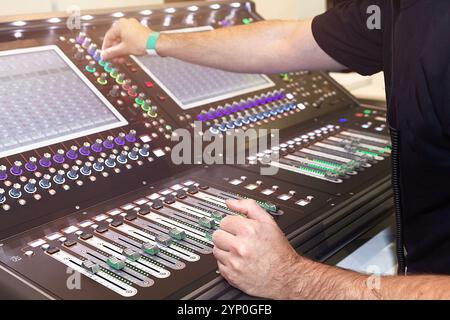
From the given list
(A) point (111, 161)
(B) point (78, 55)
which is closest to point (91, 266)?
(A) point (111, 161)

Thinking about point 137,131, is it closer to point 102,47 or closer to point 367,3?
point 102,47

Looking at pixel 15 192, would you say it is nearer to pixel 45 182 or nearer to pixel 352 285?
pixel 45 182

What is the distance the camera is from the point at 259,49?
72.4 inches

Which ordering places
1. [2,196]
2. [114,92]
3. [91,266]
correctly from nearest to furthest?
[91,266] < [2,196] < [114,92]

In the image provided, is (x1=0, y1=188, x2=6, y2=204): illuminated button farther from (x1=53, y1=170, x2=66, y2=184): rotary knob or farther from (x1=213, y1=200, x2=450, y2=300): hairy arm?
(x1=213, y1=200, x2=450, y2=300): hairy arm

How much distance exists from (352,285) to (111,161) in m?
0.70

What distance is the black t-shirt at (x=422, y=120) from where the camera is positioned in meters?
1.26

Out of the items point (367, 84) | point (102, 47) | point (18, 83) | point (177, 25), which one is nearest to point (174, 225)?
point (18, 83)

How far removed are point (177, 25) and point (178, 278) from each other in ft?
3.83

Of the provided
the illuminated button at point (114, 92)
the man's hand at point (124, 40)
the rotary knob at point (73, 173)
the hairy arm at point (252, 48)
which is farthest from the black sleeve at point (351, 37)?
the rotary knob at point (73, 173)

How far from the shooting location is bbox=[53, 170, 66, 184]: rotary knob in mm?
1339

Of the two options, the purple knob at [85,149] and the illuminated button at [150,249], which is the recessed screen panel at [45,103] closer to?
the purple knob at [85,149]

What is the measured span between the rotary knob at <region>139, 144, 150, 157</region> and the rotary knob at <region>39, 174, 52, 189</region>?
283mm

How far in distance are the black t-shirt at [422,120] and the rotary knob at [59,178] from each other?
32.4 inches
